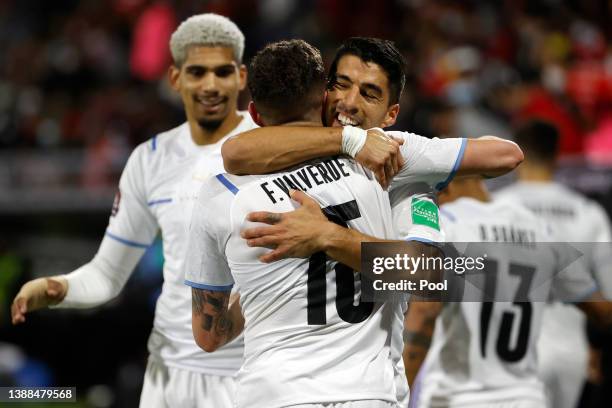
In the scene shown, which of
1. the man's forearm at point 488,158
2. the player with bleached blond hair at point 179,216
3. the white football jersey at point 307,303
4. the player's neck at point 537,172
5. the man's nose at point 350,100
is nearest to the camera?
the white football jersey at point 307,303

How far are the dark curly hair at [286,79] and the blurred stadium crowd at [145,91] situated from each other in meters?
4.97

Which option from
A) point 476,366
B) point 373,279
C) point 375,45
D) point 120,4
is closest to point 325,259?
point 373,279

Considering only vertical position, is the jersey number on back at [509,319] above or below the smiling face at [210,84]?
below

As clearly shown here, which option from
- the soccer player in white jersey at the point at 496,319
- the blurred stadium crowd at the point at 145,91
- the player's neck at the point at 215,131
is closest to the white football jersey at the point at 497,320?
the soccer player in white jersey at the point at 496,319

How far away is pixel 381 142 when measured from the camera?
10.8 feet

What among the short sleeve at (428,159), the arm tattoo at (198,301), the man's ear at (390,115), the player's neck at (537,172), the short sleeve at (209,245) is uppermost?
the player's neck at (537,172)

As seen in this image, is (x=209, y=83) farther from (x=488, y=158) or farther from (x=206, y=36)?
(x=488, y=158)

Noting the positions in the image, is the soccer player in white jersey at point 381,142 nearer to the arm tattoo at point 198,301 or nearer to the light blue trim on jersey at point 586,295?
the arm tattoo at point 198,301

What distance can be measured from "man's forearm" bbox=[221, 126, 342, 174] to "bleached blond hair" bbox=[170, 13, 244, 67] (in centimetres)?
162

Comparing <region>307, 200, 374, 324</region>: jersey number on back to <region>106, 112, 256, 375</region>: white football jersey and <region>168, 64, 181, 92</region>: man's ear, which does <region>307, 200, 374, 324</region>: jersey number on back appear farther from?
<region>168, 64, 181, 92</region>: man's ear

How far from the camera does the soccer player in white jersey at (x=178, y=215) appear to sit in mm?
4594

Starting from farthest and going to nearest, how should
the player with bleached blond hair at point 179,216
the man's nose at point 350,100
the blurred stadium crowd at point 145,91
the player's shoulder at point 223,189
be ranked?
the blurred stadium crowd at point 145,91, the player with bleached blond hair at point 179,216, the man's nose at point 350,100, the player's shoulder at point 223,189

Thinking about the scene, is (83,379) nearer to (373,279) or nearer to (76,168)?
(76,168)

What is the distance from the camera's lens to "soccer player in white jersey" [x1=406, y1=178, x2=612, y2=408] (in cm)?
501
